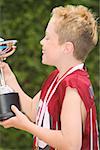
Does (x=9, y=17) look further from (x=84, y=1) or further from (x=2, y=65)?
(x=2, y=65)

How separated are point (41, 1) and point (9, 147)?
118 centimetres

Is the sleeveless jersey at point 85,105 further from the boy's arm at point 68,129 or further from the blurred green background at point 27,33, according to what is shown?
the blurred green background at point 27,33

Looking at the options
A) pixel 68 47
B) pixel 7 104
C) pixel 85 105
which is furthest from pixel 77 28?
pixel 7 104

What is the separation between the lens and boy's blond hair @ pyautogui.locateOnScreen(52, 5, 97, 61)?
7.99ft

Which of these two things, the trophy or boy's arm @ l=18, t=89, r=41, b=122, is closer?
the trophy

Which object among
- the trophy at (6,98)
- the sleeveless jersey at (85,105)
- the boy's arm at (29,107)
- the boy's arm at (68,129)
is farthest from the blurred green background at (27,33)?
the boy's arm at (68,129)

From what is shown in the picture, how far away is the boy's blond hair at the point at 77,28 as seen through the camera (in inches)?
95.9

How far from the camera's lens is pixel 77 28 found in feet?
7.98

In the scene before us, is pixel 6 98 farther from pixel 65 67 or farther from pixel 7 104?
pixel 65 67

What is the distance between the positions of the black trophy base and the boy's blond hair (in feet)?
1.00

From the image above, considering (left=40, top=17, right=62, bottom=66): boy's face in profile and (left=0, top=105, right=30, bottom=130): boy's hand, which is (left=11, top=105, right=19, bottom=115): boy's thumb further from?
(left=40, top=17, right=62, bottom=66): boy's face in profile

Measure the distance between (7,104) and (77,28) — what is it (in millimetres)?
414

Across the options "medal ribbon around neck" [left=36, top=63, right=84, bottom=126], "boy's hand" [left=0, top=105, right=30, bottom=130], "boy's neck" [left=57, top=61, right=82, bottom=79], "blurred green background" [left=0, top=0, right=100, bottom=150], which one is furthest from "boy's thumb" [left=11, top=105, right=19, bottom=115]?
"blurred green background" [left=0, top=0, right=100, bottom=150]

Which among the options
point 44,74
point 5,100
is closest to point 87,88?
point 5,100
